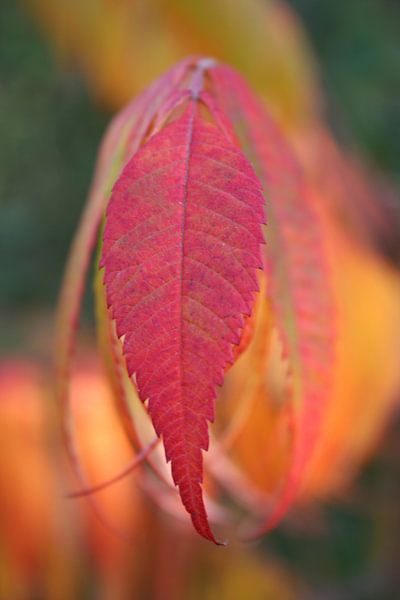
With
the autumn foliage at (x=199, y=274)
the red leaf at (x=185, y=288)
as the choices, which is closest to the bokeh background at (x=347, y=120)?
the autumn foliage at (x=199, y=274)

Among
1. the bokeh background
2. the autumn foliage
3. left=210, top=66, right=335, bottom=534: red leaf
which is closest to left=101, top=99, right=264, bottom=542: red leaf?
the autumn foliage

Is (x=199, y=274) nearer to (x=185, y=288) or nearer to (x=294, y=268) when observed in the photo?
(x=185, y=288)

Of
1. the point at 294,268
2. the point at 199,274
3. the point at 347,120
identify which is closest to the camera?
the point at 199,274

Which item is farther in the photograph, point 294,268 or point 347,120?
point 347,120

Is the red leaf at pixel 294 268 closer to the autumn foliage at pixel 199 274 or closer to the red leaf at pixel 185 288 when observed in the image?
the autumn foliage at pixel 199 274

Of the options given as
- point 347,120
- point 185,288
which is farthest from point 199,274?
point 347,120

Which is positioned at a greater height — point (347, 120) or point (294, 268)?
point (347, 120)
